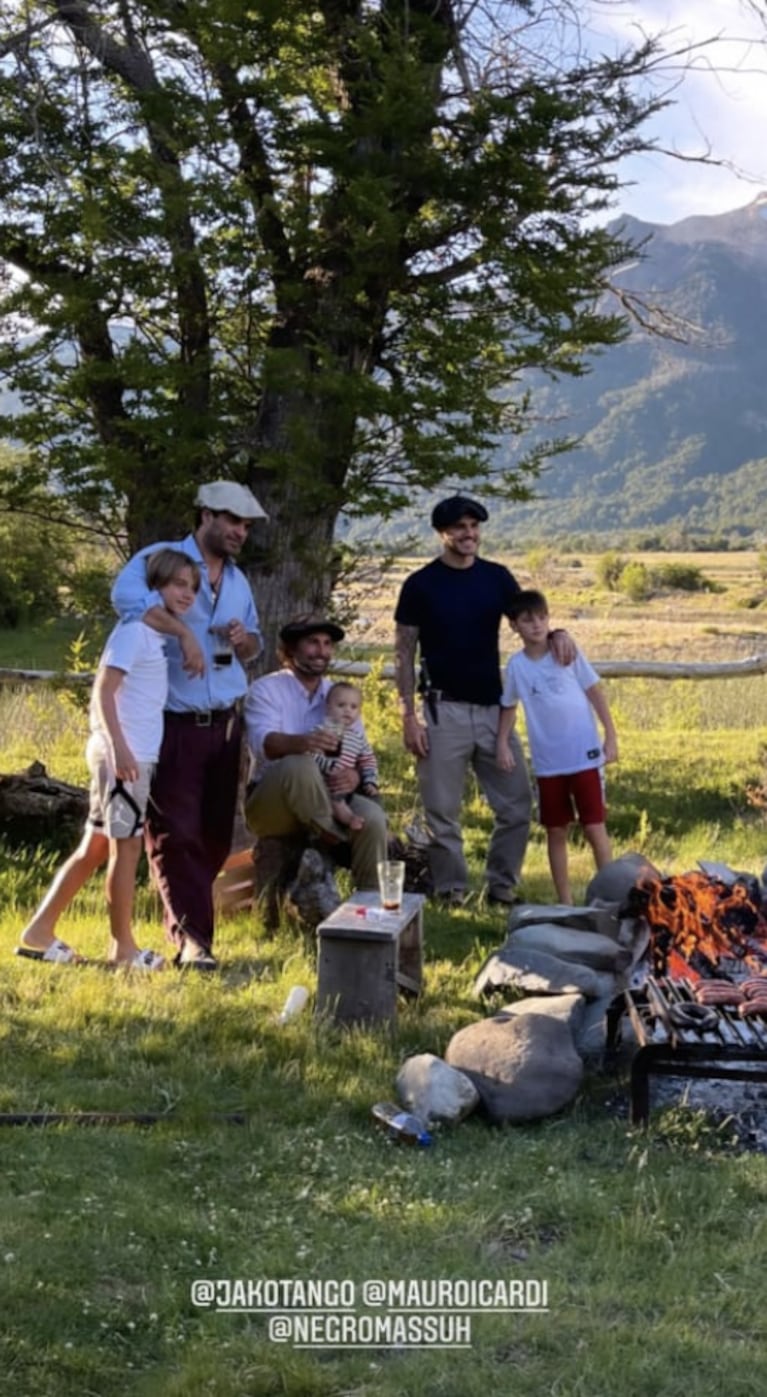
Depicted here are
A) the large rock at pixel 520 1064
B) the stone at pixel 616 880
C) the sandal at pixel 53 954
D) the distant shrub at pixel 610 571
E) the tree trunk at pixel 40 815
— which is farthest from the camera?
the distant shrub at pixel 610 571

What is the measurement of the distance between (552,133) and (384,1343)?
592cm

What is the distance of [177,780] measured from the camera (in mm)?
5223

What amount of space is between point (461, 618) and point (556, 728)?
0.69 metres

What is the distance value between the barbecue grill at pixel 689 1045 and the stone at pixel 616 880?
1.77m

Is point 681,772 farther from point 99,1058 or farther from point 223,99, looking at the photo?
point 99,1058

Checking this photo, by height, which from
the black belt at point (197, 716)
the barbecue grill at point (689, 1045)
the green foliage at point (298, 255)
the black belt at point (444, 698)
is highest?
the green foliage at point (298, 255)

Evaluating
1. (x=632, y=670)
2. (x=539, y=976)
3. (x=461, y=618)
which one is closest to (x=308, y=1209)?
(x=539, y=976)

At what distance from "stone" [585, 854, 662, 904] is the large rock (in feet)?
5.70

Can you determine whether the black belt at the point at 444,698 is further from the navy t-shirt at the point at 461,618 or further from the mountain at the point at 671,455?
the mountain at the point at 671,455

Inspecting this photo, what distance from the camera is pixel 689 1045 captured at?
3682mm

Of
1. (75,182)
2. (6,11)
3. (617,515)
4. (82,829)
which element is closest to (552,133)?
(75,182)

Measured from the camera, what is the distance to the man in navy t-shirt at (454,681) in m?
6.08

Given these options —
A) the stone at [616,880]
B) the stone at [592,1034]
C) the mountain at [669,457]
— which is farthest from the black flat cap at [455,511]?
the mountain at [669,457]

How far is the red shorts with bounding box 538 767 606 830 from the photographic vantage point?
6039 millimetres
